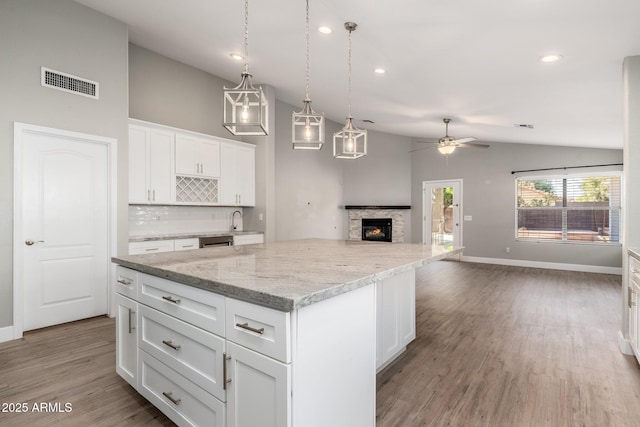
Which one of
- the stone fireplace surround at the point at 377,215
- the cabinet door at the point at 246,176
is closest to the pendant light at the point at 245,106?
the cabinet door at the point at 246,176

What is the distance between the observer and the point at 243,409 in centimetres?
132

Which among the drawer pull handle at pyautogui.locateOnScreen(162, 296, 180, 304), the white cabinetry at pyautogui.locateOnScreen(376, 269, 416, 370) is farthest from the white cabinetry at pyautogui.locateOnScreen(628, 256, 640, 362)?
the drawer pull handle at pyautogui.locateOnScreen(162, 296, 180, 304)

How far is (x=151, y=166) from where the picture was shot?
434 cm

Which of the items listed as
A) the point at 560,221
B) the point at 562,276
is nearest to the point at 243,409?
the point at 562,276

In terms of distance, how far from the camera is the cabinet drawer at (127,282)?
1.97m

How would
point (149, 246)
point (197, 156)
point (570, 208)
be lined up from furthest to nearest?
point (570, 208) < point (197, 156) < point (149, 246)

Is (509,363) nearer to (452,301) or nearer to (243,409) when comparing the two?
(452,301)

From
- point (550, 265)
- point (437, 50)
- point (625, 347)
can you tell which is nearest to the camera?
point (625, 347)

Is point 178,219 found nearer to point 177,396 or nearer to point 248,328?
point 177,396

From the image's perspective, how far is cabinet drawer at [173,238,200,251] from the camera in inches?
173

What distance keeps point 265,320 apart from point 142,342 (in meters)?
1.15

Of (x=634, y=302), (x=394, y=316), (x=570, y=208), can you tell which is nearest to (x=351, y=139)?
(x=394, y=316)

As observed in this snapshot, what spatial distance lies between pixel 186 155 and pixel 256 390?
4.11 meters

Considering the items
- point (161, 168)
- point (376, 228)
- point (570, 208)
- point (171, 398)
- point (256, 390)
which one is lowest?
point (171, 398)
